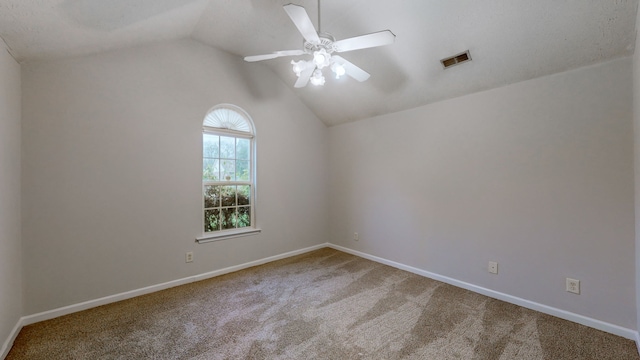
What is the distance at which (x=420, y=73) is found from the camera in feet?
9.20

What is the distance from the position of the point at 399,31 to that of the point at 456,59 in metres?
0.65

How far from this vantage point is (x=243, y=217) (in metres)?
3.65

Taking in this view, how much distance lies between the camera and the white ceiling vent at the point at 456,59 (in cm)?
244

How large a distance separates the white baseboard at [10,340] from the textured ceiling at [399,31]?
219cm

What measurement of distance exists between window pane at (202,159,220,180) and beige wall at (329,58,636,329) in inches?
91.7

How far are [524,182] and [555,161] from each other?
29 centimetres

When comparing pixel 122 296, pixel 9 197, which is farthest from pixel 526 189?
pixel 9 197

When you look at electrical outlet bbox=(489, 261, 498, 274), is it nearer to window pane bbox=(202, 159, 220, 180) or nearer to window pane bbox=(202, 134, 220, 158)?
window pane bbox=(202, 159, 220, 180)

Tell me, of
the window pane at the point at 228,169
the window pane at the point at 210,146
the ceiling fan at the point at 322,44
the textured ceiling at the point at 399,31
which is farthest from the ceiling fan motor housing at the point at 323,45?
the window pane at the point at 228,169

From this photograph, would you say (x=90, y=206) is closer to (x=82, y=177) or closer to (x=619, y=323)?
(x=82, y=177)

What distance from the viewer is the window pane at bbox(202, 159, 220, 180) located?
3271mm

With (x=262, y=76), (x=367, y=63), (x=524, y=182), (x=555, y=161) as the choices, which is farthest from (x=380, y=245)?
(x=262, y=76)

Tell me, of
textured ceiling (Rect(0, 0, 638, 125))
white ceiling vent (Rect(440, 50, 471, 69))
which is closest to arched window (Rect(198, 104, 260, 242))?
textured ceiling (Rect(0, 0, 638, 125))

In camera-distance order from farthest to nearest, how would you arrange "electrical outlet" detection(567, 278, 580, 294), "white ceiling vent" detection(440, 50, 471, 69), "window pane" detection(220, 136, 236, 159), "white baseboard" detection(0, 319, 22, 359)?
1. "window pane" detection(220, 136, 236, 159)
2. "white ceiling vent" detection(440, 50, 471, 69)
3. "electrical outlet" detection(567, 278, 580, 294)
4. "white baseboard" detection(0, 319, 22, 359)
